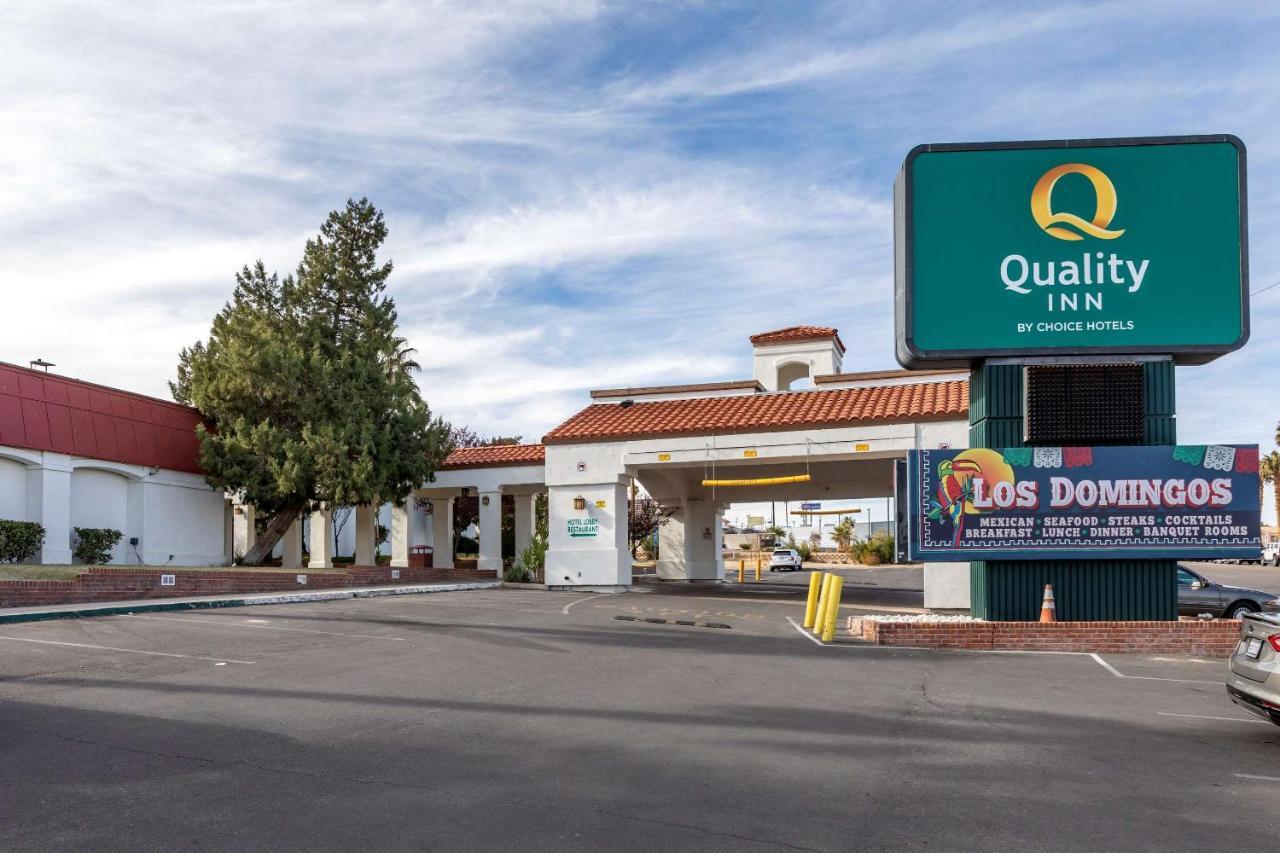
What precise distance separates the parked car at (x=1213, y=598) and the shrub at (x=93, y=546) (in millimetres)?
26284

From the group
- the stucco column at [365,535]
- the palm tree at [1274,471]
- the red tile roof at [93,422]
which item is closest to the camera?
the red tile roof at [93,422]

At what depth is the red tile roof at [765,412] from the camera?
25.2m

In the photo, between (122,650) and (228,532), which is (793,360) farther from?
(122,650)

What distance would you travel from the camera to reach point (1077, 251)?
56.9 ft

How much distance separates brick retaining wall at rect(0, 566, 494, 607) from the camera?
64.4 feet

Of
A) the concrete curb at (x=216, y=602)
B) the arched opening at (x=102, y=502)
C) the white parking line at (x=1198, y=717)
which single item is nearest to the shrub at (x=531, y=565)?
the concrete curb at (x=216, y=602)

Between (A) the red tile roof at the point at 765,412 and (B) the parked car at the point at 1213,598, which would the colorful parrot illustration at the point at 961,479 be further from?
(B) the parked car at the point at 1213,598

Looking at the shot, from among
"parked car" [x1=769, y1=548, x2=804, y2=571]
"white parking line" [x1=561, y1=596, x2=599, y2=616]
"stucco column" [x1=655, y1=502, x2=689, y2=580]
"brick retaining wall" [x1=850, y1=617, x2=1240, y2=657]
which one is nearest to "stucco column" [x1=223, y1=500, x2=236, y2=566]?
"white parking line" [x1=561, y1=596, x2=599, y2=616]

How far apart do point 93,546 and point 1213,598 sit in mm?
27166

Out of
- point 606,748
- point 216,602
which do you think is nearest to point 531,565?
point 216,602

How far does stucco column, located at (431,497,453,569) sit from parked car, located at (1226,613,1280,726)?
3142cm

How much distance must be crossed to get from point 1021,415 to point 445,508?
83.8 feet

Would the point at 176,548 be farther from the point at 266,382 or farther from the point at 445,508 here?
the point at 445,508

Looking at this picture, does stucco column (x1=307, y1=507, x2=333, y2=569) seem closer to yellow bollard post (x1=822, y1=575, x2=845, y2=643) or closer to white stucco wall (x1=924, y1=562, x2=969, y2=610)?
white stucco wall (x1=924, y1=562, x2=969, y2=610)
